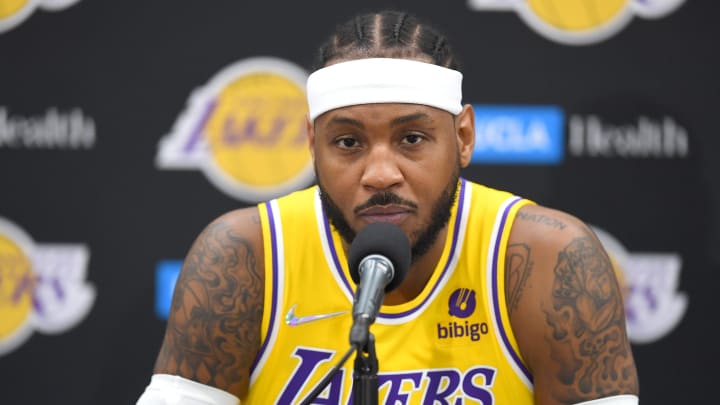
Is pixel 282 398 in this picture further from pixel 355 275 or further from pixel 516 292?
pixel 355 275

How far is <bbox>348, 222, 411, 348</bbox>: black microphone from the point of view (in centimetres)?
92

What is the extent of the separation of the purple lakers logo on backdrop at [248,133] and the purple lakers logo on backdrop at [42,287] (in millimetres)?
368

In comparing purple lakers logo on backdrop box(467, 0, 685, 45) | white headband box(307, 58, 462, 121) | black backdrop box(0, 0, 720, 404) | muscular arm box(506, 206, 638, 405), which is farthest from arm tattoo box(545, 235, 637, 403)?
purple lakers logo on backdrop box(467, 0, 685, 45)

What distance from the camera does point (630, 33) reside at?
233 cm

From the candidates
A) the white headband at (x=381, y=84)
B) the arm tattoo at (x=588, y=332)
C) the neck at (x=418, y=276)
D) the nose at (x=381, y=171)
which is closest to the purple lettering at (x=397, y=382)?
the neck at (x=418, y=276)

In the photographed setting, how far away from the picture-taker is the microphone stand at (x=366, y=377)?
91 centimetres

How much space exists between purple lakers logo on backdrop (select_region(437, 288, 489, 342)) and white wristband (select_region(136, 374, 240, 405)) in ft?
1.24

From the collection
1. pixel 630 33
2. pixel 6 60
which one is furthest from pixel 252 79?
pixel 630 33

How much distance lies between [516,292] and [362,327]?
2.00 feet

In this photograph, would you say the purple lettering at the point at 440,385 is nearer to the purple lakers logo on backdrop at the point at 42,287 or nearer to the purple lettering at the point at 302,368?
the purple lettering at the point at 302,368

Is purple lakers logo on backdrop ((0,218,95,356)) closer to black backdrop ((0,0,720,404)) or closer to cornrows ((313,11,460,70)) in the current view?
black backdrop ((0,0,720,404))

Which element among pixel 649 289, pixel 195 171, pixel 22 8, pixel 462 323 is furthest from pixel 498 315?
pixel 22 8

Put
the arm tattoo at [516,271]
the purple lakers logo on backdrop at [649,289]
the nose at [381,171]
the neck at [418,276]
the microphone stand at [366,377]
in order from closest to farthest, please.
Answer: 1. the microphone stand at [366,377]
2. the nose at [381,171]
3. the arm tattoo at [516,271]
4. the neck at [418,276]
5. the purple lakers logo on backdrop at [649,289]

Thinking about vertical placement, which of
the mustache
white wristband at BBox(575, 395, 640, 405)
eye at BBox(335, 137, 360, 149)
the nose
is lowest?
white wristband at BBox(575, 395, 640, 405)
